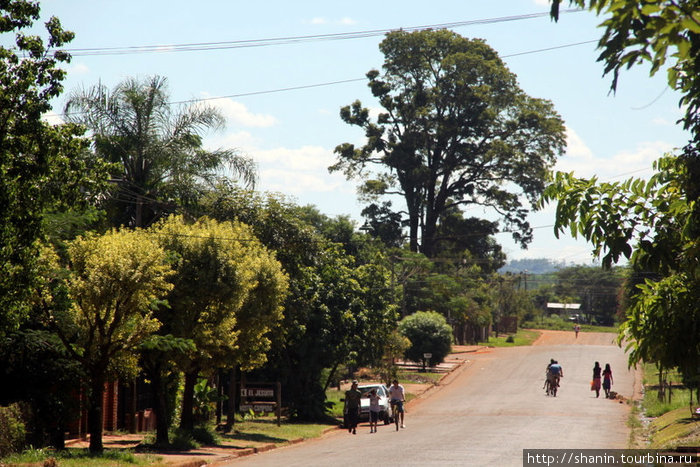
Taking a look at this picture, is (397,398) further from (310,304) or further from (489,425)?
(310,304)

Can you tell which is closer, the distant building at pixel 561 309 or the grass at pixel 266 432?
the grass at pixel 266 432

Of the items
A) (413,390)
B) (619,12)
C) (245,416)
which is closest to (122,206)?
(245,416)

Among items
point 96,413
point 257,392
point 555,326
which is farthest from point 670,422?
point 555,326

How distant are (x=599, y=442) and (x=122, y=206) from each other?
56.8 ft

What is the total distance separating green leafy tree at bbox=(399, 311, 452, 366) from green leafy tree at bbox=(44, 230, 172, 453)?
36351 mm

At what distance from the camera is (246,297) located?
2352cm

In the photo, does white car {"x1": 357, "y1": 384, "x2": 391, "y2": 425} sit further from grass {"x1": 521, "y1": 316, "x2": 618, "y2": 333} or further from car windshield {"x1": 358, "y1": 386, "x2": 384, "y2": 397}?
grass {"x1": 521, "y1": 316, "x2": 618, "y2": 333}

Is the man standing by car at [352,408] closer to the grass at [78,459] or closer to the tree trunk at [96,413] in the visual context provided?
the grass at [78,459]

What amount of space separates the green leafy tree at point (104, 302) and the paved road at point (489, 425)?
3452mm

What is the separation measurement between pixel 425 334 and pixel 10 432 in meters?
38.3

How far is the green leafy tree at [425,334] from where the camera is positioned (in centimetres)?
5381

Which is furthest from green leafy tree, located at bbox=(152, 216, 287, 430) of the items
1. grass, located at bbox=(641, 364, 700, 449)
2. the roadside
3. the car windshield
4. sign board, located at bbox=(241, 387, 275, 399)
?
the car windshield

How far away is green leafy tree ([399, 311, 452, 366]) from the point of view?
53812 millimetres

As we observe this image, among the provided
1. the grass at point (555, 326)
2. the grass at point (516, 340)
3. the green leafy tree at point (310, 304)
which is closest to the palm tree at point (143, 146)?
the green leafy tree at point (310, 304)
